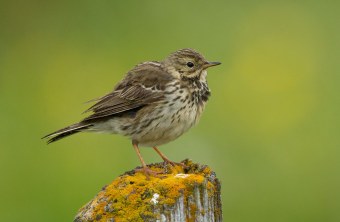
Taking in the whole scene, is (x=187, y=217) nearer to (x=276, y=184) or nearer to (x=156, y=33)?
(x=276, y=184)

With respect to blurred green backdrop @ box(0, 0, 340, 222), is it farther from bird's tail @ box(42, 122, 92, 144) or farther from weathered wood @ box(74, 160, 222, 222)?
weathered wood @ box(74, 160, 222, 222)

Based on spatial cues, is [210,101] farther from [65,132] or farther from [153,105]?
[65,132]

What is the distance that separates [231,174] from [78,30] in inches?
157

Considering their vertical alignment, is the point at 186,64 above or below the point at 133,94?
above

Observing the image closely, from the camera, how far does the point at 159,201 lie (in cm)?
557

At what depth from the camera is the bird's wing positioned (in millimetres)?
8469

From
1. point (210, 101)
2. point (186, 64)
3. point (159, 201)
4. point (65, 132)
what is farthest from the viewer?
point (210, 101)

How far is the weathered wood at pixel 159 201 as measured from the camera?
555cm

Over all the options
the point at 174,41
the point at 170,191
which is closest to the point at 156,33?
the point at 174,41

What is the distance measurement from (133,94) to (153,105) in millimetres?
224

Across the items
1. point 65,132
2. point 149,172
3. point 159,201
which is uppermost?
point 65,132

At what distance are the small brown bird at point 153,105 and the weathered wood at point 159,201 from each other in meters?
2.45

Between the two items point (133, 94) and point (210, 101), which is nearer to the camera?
point (133, 94)

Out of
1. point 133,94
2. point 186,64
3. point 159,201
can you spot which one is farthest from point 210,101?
point 159,201
